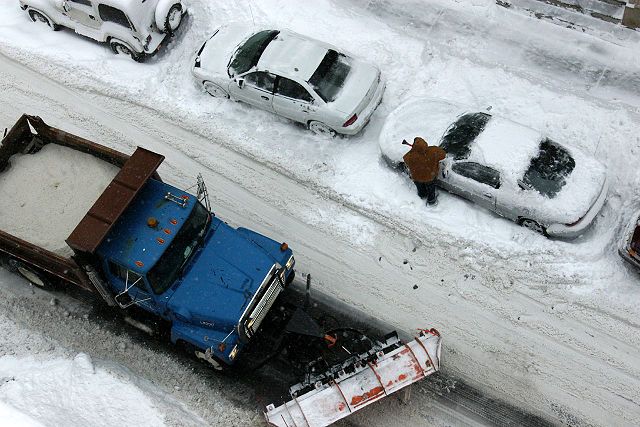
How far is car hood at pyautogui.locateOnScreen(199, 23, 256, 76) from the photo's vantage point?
1338 centimetres

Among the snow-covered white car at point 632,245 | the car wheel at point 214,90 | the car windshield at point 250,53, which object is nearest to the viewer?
the snow-covered white car at point 632,245

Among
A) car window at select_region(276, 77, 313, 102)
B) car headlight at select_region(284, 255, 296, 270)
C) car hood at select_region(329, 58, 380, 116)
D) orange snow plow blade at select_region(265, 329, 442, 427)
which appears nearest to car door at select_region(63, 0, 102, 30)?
car window at select_region(276, 77, 313, 102)

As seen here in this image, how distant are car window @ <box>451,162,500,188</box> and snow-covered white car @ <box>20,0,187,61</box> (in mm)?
7477

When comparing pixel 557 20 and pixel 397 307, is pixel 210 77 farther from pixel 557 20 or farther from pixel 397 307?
pixel 557 20

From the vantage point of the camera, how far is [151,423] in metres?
9.98

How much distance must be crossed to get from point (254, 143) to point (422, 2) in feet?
18.1

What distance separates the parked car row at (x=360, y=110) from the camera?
37.1 ft

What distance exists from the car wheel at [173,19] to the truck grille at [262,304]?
7214mm

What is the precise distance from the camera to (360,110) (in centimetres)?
1266

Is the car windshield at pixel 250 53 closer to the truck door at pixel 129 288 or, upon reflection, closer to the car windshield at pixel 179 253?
the car windshield at pixel 179 253

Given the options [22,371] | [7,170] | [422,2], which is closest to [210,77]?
[7,170]

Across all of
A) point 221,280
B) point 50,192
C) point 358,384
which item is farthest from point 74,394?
point 358,384

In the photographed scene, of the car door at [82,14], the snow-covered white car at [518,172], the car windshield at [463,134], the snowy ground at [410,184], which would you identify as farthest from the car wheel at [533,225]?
the car door at [82,14]

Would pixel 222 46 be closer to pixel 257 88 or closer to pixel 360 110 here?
pixel 257 88
